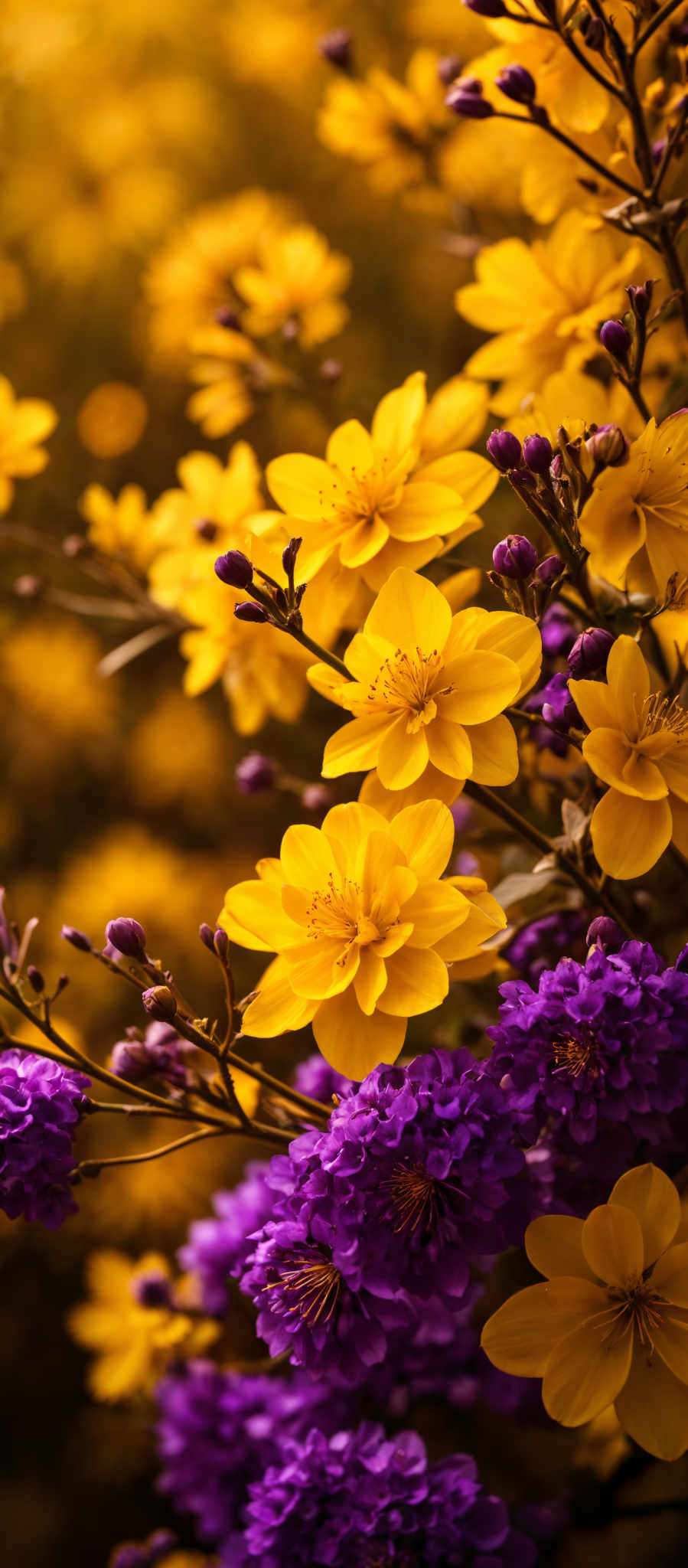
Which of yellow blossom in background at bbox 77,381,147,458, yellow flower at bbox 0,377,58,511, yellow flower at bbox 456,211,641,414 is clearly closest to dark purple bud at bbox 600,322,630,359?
yellow flower at bbox 456,211,641,414

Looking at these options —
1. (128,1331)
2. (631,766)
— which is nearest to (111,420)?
(128,1331)

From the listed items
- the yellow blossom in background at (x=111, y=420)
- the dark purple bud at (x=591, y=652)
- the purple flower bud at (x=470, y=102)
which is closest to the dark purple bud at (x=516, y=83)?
the purple flower bud at (x=470, y=102)

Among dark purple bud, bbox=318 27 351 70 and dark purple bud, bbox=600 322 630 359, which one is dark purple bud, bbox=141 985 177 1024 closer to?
dark purple bud, bbox=600 322 630 359

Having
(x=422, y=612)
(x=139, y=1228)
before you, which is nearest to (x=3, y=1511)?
(x=139, y=1228)

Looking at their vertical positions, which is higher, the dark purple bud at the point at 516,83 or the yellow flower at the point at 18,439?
the dark purple bud at the point at 516,83

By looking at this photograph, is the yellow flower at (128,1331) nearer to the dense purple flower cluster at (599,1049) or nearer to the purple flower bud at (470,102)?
the dense purple flower cluster at (599,1049)

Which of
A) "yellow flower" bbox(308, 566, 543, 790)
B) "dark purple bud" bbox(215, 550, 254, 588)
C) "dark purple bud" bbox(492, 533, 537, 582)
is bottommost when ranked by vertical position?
"yellow flower" bbox(308, 566, 543, 790)
